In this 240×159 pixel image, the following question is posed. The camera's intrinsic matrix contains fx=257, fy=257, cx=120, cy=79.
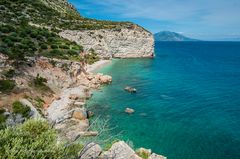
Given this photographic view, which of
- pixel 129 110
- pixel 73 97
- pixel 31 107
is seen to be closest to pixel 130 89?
pixel 129 110

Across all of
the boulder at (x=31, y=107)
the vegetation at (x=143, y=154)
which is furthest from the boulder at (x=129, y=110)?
the vegetation at (x=143, y=154)

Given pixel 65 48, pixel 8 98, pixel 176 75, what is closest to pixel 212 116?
pixel 8 98

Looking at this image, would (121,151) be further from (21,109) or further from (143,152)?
(21,109)

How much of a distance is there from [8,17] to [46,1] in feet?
119

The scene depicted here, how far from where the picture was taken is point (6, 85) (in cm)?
3362

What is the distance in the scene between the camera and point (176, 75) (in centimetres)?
7069

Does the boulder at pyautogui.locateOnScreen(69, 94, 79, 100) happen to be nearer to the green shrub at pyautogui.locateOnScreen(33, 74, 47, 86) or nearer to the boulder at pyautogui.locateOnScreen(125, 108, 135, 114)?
the green shrub at pyautogui.locateOnScreen(33, 74, 47, 86)

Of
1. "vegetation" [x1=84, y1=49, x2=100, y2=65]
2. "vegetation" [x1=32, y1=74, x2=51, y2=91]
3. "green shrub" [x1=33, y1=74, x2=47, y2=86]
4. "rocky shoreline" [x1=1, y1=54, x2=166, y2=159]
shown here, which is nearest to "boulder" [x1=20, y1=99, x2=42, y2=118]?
"rocky shoreline" [x1=1, y1=54, x2=166, y2=159]

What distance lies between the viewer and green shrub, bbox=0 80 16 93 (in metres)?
33.0

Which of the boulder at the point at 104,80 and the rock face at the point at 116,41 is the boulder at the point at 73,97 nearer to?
the boulder at the point at 104,80

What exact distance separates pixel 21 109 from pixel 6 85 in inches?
253

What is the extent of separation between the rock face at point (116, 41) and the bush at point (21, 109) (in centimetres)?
5231

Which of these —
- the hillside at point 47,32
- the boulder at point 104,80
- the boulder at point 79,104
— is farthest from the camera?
the boulder at point 104,80

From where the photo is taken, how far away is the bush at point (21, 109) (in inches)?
1123
